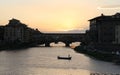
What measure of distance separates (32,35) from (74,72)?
94.9 meters

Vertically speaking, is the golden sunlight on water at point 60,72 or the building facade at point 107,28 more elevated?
the building facade at point 107,28

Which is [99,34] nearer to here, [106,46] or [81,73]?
[106,46]

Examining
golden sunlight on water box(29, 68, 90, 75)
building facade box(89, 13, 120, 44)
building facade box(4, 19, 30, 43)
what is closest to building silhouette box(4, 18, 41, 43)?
building facade box(4, 19, 30, 43)

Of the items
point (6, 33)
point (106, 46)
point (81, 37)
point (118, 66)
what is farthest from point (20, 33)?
point (118, 66)

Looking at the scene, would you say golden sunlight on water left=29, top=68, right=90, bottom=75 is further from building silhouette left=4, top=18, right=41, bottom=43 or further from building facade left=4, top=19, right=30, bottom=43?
building facade left=4, top=19, right=30, bottom=43

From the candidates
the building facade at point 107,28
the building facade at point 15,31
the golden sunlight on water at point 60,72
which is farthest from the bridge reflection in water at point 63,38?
the golden sunlight on water at point 60,72

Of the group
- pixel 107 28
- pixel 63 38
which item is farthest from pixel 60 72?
pixel 63 38

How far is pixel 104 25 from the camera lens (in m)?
81.2

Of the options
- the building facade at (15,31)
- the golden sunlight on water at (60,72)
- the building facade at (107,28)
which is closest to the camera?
the golden sunlight on water at (60,72)

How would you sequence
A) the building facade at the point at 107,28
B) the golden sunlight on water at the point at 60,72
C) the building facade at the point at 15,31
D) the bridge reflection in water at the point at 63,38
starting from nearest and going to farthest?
the golden sunlight on water at the point at 60,72 → the building facade at the point at 107,28 → the bridge reflection in water at the point at 63,38 → the building facade at the point at 15,31

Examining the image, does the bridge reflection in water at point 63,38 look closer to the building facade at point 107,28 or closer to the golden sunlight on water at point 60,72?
the building facade at point 107,28

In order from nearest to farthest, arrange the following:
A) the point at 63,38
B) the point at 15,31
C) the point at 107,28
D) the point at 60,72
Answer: the point at 60,72 → the point at 107,28 → the point at 15,31 → the point at 63,38

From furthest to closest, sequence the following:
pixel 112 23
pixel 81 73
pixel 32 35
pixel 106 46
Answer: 1. pixel 32 35
2. pixel 112 23
3. pixel 106 46
4. pixel 81 73

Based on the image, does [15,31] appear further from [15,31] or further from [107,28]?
[107,28]
